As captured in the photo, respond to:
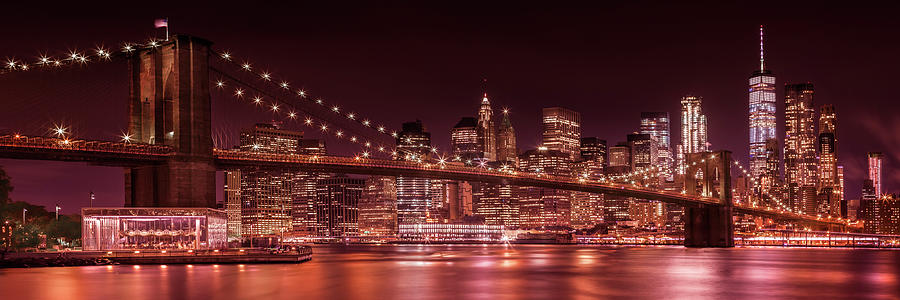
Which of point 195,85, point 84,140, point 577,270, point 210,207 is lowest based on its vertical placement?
point 577,270

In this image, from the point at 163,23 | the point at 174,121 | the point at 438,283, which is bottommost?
the point at 438,283

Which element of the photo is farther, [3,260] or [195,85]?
[195,85]

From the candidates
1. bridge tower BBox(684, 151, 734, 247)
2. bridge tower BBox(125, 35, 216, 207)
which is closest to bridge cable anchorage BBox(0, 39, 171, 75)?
bridge tower BBox(125, 35, 216, 207)

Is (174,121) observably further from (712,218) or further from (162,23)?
(712,218)

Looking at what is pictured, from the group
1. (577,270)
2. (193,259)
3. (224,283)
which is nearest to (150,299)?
(224,283)

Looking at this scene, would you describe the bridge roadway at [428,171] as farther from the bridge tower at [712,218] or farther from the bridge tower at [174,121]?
the bridge tower at [174,121]

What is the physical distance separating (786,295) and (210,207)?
3539 cm

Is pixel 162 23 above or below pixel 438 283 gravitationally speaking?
above

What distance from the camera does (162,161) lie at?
5662 centimetres

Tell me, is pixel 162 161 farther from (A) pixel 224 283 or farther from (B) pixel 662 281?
(B) pixel 662 281

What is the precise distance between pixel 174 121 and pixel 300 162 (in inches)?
523

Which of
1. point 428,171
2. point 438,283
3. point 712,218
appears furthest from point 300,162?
point 712,218

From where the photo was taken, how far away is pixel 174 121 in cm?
5809

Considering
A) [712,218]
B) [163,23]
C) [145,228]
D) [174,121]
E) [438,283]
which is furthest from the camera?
[712,218]
